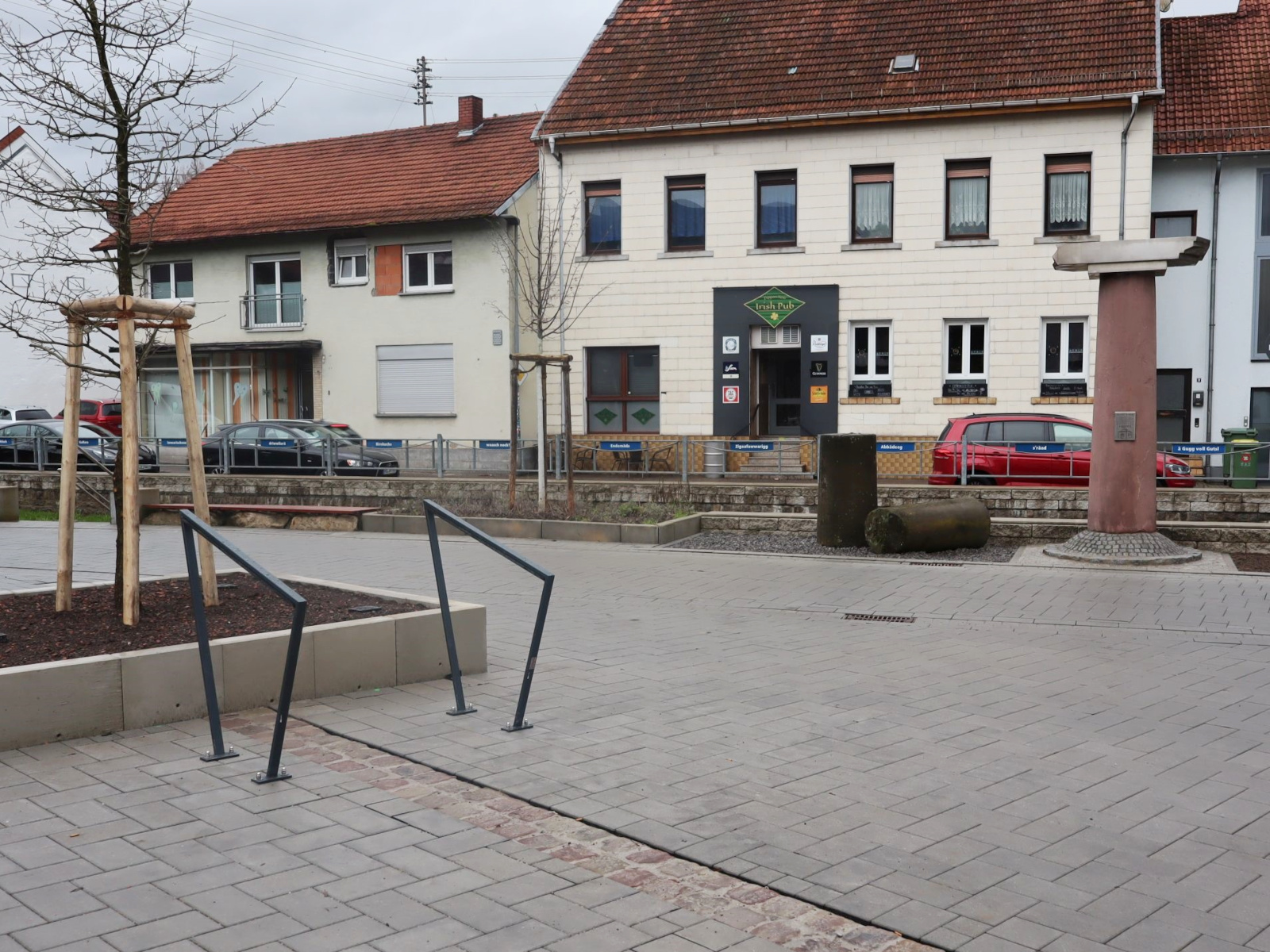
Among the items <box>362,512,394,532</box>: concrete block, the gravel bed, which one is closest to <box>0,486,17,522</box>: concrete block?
<box>362,512,394,532</box>: concrete block

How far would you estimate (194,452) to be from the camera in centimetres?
765

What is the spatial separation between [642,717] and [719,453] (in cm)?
1499

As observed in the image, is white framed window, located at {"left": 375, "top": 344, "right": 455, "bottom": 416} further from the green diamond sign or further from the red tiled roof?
the green diamond sign

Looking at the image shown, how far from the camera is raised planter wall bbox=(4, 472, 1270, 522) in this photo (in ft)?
53.7

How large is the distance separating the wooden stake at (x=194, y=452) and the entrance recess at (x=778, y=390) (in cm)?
2081

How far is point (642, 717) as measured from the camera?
22.1 ft

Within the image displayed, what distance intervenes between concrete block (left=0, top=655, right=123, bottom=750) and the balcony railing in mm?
27296

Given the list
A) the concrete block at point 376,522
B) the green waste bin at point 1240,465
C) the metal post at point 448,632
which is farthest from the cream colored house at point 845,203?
the metal post at point 448,632

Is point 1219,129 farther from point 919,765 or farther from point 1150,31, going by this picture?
point 919,765

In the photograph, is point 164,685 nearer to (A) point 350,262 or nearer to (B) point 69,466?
(B) point 69,466

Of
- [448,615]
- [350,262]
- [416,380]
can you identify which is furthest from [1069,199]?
[448,615]

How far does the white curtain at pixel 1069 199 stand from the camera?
2555 centimetres

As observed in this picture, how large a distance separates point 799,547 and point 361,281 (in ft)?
64.2

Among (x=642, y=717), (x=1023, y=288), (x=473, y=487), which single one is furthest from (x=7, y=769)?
(x=1023, y=288)
